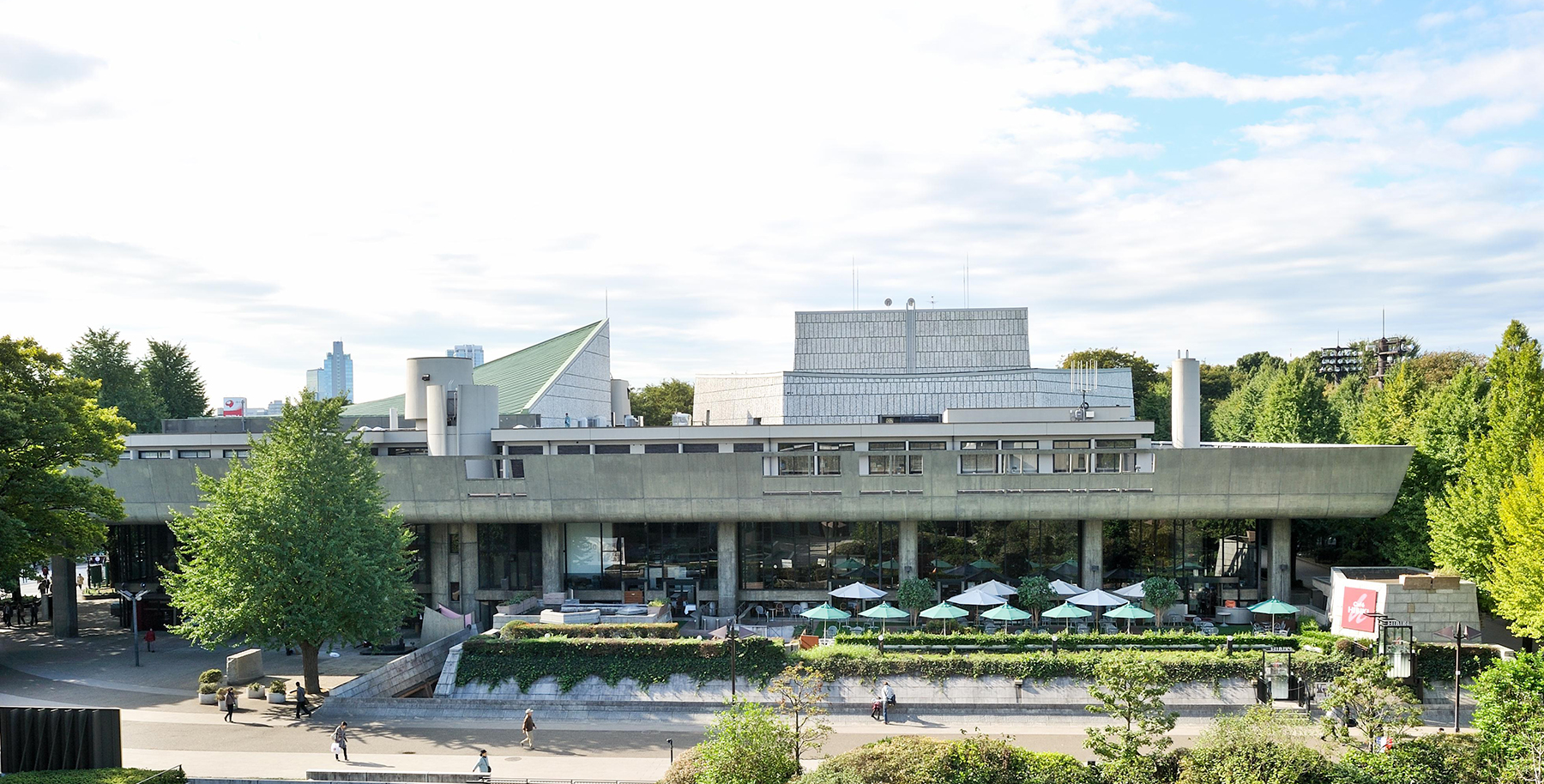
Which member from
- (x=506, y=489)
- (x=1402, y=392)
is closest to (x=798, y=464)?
(x=506, y=489)

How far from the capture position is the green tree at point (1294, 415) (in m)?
61.9

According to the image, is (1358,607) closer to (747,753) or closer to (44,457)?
(747,753)

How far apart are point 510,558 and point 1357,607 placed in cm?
3592

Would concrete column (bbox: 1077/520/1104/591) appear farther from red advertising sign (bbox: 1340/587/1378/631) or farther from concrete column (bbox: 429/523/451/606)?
concrete column (bbox: 429/523/451/606)

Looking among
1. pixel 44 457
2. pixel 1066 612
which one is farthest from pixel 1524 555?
pixel 44 457

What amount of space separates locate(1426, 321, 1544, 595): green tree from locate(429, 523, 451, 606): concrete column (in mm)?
41749

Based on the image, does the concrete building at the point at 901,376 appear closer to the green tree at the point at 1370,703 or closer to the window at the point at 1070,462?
the window at the point at 1070,462

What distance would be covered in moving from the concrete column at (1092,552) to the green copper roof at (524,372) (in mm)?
31352

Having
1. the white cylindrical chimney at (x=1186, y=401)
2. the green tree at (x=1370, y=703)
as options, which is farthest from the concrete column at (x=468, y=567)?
the green tree at (x=1370, y=703)

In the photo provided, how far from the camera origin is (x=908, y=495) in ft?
139

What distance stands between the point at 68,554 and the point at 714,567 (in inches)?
1055

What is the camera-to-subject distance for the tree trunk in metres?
32.7

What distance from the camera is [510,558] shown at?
46656 millimetres

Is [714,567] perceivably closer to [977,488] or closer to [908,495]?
[908,495]
